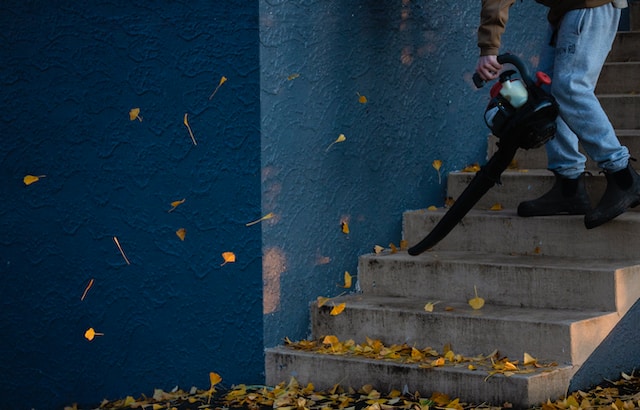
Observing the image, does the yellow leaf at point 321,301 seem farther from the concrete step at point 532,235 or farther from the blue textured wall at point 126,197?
the concrete step at point 532,235

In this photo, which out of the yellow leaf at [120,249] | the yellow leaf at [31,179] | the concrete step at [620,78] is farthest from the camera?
the concrete step at [620,78]

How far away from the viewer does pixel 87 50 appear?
539 centimetres

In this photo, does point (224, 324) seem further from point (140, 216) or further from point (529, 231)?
point (529, 231)

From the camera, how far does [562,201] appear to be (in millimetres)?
5188

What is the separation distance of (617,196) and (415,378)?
4.25 ft

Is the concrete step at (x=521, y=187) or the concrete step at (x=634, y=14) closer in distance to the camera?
the concrete step at (x=521, y=187)

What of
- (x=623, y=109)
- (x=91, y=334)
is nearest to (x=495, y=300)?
(x=623, y=109)

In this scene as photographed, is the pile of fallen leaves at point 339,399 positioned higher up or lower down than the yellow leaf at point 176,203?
lower down

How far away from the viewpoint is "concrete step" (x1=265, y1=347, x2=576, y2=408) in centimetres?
425

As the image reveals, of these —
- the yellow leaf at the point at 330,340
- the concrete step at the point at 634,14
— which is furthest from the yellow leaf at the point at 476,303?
the concrete step at the point at 634,14

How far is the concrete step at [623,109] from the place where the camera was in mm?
6129

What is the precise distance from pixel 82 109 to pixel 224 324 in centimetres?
138

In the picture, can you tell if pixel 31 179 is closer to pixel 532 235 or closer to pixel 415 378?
pixel 415 378

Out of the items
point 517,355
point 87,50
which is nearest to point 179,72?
point 87,50
